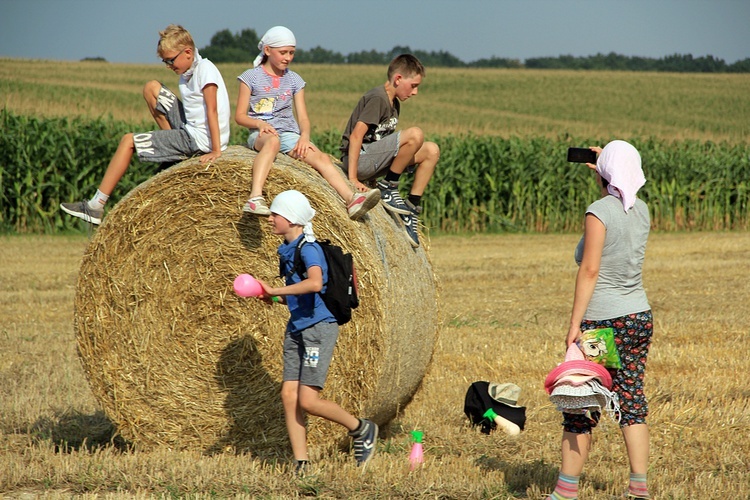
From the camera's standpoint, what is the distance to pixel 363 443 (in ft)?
19.1

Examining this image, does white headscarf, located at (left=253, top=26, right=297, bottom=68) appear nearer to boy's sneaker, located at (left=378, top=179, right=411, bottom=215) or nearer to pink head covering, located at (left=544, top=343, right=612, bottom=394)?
boy's sneaker, located at (left=378, top=179, right=411, bottom=215)

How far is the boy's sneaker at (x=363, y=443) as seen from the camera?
582 centimetres

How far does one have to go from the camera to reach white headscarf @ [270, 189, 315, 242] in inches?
221

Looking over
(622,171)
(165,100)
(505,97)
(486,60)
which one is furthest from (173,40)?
(486,60)

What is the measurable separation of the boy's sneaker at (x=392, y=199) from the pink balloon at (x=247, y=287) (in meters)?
1.80

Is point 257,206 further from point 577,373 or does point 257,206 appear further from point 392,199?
point 577,373

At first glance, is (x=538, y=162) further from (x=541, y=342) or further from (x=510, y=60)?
(x=510, y=60)

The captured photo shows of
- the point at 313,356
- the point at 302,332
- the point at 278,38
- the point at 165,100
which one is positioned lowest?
the point at 313,356

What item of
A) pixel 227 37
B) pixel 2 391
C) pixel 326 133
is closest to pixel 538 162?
pixel 326 133

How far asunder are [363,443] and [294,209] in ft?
4.99

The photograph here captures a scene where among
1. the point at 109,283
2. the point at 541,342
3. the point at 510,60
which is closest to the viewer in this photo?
the point at 109,283

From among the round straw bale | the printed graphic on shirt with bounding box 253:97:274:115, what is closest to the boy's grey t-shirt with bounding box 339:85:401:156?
the printed graphic on shirt with bounding box 253:97:274:115

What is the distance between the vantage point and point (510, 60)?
114125 millimetres

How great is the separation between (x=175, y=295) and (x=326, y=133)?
1673 centimetres
